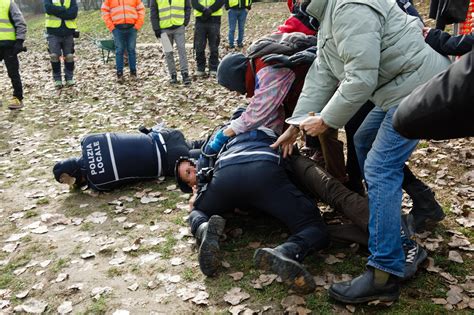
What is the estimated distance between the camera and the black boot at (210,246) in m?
3.37

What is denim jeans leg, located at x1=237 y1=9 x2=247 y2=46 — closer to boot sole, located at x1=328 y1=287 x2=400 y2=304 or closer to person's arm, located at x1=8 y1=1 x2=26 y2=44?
person's arm, located at x1=8 y1=1 x2=26 y2=44

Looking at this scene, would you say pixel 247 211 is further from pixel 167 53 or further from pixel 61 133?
pixel 167 53

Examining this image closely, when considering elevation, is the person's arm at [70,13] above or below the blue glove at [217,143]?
above

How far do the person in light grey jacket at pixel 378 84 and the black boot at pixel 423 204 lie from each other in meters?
0.96

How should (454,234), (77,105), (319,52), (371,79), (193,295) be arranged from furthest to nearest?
1. (77,105)
2. (454,234)
3. (193,295)
4. (319,52)
5. (371,79)

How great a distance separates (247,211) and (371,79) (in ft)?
6.80

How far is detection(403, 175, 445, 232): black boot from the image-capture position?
3.67m

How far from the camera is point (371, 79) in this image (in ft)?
8.54

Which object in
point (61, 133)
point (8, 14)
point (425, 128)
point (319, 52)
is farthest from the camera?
point (8, 14)

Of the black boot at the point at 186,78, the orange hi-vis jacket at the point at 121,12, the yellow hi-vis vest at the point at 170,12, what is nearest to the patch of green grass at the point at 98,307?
the black boot at the point at 186,78

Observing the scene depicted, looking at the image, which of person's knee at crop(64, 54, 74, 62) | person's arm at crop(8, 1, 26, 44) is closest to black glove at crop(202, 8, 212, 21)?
person's knee at crop(64, 54, 74, 62)

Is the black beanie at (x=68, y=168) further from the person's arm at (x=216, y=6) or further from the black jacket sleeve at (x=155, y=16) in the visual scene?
the person's arm at (x=216, y=6)

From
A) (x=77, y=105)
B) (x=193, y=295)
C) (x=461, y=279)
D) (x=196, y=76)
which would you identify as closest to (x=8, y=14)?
(x=77, y=105)

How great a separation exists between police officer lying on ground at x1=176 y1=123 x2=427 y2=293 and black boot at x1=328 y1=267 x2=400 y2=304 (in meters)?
0.25
